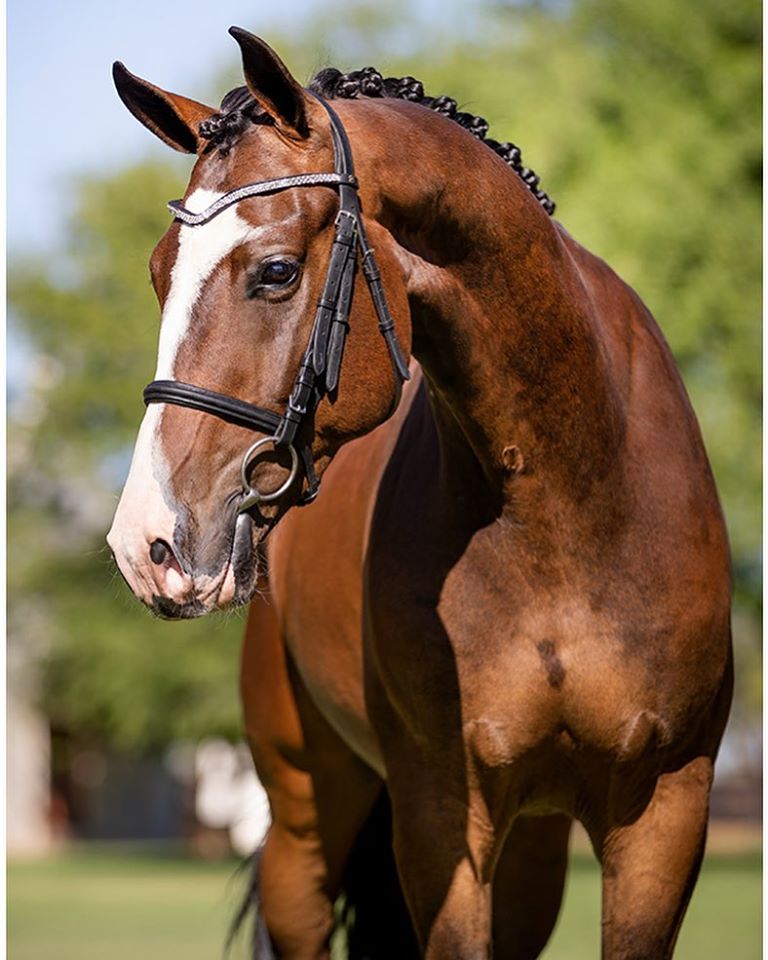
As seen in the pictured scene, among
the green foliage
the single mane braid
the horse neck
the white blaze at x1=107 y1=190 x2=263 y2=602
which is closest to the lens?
the white blaze at x1=107 y1=190 x2=263 y2=602

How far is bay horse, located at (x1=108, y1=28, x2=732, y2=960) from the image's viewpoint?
2990 mm

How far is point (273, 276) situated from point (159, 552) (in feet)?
1.93

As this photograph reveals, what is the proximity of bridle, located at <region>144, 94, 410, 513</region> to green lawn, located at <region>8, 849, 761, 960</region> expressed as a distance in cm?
312

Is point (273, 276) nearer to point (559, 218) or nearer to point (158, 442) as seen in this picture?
point (158, 442)

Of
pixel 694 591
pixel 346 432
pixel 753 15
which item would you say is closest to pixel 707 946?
pixel 694 591

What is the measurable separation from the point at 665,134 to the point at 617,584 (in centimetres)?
1890

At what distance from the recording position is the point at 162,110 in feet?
11.2

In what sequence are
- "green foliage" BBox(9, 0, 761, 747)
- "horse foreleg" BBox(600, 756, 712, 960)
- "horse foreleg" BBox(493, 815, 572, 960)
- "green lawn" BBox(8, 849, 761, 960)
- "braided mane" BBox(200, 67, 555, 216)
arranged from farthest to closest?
1. "green foliage" BBox(9, 0, 761, 747)
2. "green lawn" BBox(8, 849, 761, 960)
3. "horse foreleg" BBox(493, 815, 572, 960)
4. "horse foreleg" BBox(600, 756, 712, 960)
5. "braided mane" BBox(200, 67, 555, 216)

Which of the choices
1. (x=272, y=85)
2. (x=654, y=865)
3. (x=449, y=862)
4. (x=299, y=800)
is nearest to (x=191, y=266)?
(x=272, y=85)

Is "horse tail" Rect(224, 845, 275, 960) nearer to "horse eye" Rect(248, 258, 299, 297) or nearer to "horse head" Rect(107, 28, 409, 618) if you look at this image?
"horse head" Rect(107, 28, 409, 618)

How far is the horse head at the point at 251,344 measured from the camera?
2910mm

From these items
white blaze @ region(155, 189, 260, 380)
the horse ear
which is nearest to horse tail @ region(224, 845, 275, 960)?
white blaze @ region(155, 189, 260, 380)

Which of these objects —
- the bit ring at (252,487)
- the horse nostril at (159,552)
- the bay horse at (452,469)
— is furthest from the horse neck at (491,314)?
the horse nostril at (159,552)

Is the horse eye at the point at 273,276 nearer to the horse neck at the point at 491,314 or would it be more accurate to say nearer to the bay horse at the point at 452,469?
the bay horse at the point at 452,469
